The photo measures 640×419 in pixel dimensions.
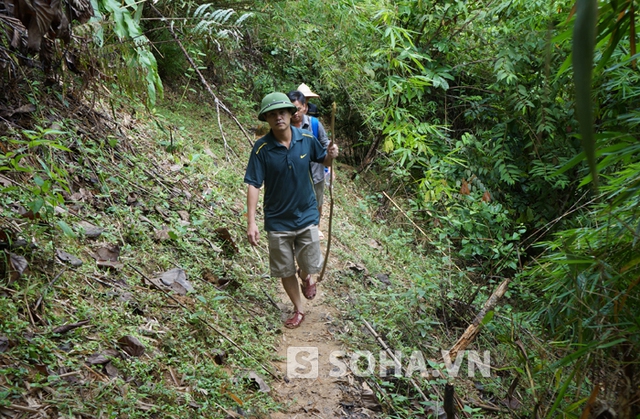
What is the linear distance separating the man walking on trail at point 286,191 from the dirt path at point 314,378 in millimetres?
226

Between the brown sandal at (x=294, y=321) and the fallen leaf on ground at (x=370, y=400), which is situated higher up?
the fallen leaf on ground at (x=370, y=400)

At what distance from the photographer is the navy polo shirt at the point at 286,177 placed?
467 centimetres

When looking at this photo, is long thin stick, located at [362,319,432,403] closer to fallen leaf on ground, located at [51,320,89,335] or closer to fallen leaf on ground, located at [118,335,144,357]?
fallen leaf on ground, located at [118,335,144,357]

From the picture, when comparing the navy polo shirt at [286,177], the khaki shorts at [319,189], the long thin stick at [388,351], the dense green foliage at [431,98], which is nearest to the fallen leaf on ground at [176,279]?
the navy polo shirt at [286,177]

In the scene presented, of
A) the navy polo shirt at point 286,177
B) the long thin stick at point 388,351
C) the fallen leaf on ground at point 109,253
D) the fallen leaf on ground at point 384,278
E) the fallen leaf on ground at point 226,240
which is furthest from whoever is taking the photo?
the fallen leaf on ground at point 384,278

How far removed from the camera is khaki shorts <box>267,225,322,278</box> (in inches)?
191

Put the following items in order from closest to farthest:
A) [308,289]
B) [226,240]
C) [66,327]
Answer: [66,327] < [308,289] < [226,240]

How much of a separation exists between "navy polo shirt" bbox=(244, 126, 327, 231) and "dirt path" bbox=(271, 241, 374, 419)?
97 centimetres

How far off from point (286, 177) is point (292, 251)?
0.70 m

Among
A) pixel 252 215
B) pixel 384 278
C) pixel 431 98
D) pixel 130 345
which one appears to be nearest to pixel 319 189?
pixel 384 278

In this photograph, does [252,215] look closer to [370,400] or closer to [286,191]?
[286,191]

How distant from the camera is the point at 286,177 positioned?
4.72 metres

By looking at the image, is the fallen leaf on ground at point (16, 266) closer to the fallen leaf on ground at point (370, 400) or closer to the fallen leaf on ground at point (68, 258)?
the fallen leaf on ground at point (68, 258)

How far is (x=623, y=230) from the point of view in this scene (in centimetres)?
265
